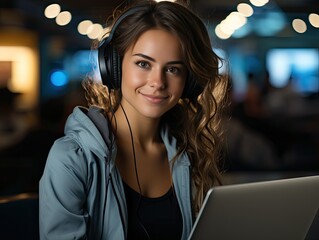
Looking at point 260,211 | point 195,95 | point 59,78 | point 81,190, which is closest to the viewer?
point 260,211

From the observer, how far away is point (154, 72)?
1.63 m

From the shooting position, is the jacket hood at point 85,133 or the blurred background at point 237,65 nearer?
the jacket hood at point 85,133

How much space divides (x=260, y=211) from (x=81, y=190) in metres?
0.53

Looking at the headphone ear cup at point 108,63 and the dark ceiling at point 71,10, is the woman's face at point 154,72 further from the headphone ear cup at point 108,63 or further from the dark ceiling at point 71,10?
the dark ceiling at point 71,10

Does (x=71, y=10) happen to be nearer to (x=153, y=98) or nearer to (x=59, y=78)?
(x=59, y=78)

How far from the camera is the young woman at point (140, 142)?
1.57 metres

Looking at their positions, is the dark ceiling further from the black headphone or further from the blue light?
the black headphone

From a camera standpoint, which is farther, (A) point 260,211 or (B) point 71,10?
(B) point 71,10

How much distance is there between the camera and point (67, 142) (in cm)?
161

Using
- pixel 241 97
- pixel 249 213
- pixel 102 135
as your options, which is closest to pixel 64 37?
pixel 241 97

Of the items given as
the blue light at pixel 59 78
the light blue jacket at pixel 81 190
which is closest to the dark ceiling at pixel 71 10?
the blue light at pixel 59 78

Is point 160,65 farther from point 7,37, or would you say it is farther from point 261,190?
point 7,37

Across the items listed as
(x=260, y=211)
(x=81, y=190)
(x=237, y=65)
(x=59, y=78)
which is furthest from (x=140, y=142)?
(x=237, y=65)

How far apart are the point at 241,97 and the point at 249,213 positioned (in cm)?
567
